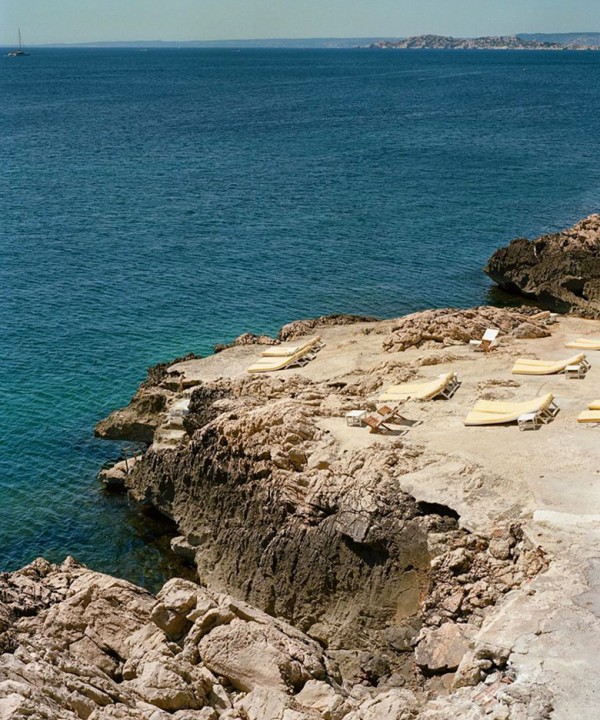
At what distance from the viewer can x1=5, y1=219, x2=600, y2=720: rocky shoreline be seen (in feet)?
76.0

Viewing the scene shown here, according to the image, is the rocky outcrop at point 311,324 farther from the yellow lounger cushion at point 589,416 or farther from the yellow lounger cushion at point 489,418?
the yellow lounger cushion at point 589,416

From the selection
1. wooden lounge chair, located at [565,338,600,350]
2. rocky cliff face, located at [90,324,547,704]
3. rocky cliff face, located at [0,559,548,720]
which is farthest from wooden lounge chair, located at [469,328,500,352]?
rocky cliff face, located at [0,559,548,720]

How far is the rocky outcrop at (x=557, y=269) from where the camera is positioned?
212 feet

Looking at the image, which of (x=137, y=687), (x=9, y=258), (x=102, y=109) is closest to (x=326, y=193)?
(x=9, y=258)

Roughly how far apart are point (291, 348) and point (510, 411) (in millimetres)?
15249

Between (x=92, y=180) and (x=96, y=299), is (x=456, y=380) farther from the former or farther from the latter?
(x=92, y=180)

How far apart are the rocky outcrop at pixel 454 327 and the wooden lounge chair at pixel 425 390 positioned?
21.2 ft

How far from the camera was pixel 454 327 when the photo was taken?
4794cm

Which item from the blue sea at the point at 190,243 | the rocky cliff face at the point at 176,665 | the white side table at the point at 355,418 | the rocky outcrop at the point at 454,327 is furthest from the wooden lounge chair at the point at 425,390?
the rocky cliff face at the point at 176,665

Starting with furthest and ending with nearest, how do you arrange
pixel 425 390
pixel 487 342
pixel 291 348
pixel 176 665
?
1. pixel 291 348
2. pixel 487 342
3. pixel 425 390
4. pixel 176 665

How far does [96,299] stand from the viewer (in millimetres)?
67062

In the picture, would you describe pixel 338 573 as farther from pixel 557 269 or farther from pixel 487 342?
pixel 557 269

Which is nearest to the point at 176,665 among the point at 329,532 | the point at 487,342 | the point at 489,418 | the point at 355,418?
the point at 329,532

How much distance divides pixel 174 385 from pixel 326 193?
55.8 m
